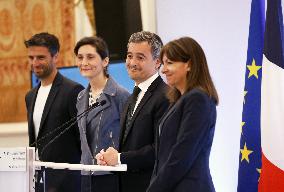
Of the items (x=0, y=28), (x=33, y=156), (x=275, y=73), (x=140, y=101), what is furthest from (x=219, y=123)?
(x=0, y=28)

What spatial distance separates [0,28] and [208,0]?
224cm

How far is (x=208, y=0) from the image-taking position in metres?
4.73

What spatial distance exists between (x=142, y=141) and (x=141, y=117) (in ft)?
0.43

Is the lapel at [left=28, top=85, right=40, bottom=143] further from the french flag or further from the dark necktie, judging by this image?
the french flag

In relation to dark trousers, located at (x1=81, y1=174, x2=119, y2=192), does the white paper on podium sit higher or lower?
higher

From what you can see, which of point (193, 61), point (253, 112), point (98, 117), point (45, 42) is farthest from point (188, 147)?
point (45, 42)

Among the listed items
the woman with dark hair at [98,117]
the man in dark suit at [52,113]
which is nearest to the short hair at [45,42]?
the man in dark suit at [52,113]

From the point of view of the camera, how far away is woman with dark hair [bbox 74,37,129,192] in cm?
345

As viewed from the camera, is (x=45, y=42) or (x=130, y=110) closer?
(x=130, y=110)

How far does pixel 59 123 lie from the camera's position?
3.82 meters

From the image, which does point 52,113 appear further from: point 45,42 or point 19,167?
point 19,167

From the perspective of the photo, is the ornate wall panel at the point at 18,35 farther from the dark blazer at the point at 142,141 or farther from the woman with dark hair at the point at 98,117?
the dark blazer at the point at 142,141

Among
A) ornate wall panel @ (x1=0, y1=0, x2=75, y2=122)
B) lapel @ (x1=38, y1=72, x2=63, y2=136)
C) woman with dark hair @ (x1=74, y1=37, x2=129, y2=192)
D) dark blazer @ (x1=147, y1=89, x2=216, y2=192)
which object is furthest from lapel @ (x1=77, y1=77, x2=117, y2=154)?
ornate wall panel @ (x1=0, y1=0, x2=75, y2=122)

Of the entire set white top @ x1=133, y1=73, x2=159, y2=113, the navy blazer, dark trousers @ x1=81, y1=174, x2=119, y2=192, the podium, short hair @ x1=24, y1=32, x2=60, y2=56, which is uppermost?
short hair @ x1=24, y1=32, x2=60, y2=56
